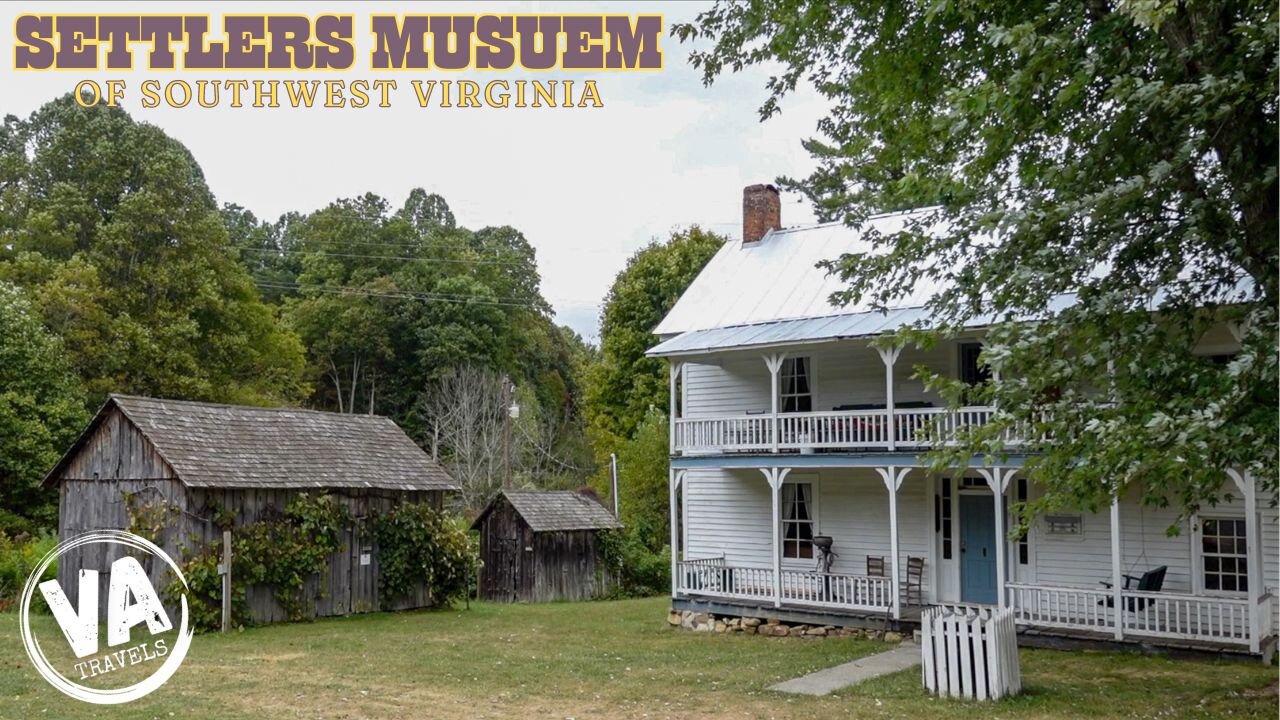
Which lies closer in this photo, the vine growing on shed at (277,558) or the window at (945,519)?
the vine growing on shed at (277,558)

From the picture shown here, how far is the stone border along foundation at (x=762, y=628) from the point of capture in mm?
19938

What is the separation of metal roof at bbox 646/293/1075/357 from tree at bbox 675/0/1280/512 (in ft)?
20.6

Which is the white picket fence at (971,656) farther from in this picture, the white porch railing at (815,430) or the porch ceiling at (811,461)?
the white porch railing at (815,430)

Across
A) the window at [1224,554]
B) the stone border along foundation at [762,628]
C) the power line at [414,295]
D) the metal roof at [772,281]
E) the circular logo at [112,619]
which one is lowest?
the stone border along foundation at [762,628]

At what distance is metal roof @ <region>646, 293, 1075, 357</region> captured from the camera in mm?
19594

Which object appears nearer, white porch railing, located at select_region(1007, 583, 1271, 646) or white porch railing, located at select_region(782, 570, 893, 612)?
white porch railing, located at select_region(1007, 583, 1271, 646)

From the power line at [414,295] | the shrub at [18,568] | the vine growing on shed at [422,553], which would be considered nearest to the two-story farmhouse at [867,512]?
the vine growing on shed at [422,553]

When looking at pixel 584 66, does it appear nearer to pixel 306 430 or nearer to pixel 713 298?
pixel 713 298

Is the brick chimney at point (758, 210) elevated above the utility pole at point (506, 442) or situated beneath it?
elevated above

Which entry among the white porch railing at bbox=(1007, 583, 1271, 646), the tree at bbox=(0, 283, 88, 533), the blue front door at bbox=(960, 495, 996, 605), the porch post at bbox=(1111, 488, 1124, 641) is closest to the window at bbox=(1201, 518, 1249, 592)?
the white porch railing at bbox=(1007, 583, 1271, 646)

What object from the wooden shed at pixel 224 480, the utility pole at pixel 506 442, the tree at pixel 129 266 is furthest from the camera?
the utility pole at pixel 506 442

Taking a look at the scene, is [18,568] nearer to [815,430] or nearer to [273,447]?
[273,447]

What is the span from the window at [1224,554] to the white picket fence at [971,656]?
610 centimetres

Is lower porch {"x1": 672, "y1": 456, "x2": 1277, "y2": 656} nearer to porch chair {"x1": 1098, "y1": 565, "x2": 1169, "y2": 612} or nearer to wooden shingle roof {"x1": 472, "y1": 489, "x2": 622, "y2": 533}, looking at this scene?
porch chair {"x1": 1098, "y1": 565, "x2": 1169, "y2": 612}
